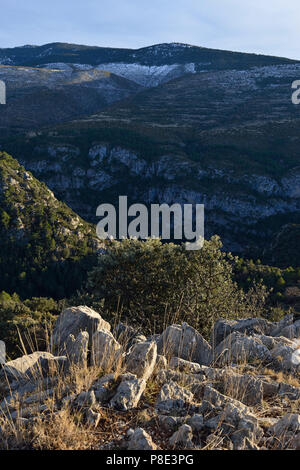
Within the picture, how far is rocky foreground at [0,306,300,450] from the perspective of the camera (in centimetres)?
430

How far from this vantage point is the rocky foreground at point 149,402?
4305 mm

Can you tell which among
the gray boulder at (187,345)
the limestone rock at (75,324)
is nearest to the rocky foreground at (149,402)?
the gray boulder at (187,345)

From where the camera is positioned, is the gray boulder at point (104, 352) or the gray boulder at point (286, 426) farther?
the gray boulder at point (104, 352)

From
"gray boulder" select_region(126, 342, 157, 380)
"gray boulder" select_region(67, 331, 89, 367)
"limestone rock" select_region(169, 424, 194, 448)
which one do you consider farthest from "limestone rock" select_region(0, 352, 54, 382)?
"limestone rock" select_region(169, 424, 194, 448)

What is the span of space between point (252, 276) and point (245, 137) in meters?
114

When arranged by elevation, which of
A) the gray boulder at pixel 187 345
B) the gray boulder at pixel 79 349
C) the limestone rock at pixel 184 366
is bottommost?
the gray boulder at pixel 187 345

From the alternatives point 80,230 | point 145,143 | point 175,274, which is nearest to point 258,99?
point 145,143

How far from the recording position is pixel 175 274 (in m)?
14.7

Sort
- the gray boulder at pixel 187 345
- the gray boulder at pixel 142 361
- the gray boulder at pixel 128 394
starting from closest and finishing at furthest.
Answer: the gray boulder at pixel 128 394 < the gray boulder at pixel 142 361 < the gray boulder at pixel 187 345

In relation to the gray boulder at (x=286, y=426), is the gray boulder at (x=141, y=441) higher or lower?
higher

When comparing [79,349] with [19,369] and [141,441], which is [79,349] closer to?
[19,369]

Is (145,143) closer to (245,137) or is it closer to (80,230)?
(245,137)

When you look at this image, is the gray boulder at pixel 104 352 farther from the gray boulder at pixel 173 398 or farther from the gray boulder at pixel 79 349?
the gray boulder at pixel 173 398

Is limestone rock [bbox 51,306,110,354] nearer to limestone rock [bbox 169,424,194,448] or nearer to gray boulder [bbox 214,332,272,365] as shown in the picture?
gray boulder [bbox 214,332,272,365]
